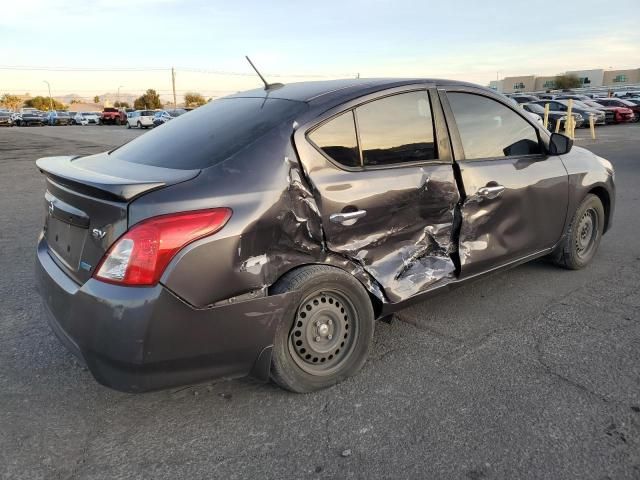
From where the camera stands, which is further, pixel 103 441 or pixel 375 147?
pixel 375 147

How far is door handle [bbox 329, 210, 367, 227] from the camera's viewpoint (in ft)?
9.45

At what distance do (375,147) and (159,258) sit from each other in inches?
57.2

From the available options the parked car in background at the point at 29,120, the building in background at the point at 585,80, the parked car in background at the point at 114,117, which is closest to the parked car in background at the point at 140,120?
the parked car in background at the point at 114,117

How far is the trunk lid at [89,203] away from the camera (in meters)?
2.39

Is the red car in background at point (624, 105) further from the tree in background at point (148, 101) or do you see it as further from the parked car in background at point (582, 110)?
the tree in background at point (148, 101)

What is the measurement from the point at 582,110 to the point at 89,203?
28550 mm

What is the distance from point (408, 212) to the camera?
3219 millimetres

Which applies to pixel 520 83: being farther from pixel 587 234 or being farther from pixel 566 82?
pixel 587 234

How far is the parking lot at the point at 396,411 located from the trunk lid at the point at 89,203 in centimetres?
77

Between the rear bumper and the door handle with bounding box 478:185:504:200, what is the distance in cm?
164

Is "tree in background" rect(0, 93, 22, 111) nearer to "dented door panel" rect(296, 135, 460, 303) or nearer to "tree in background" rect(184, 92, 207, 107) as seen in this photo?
"tree in background" rect(184, 92, 207, 107)

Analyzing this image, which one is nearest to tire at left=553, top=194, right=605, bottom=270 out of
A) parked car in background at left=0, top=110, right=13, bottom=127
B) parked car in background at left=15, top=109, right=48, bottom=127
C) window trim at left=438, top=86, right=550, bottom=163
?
window trim at left=438, top=86, right=550, bottom=163

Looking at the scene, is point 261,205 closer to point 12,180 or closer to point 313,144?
point 313,144

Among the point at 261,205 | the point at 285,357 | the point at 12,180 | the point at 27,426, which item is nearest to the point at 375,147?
the point at 261,205
